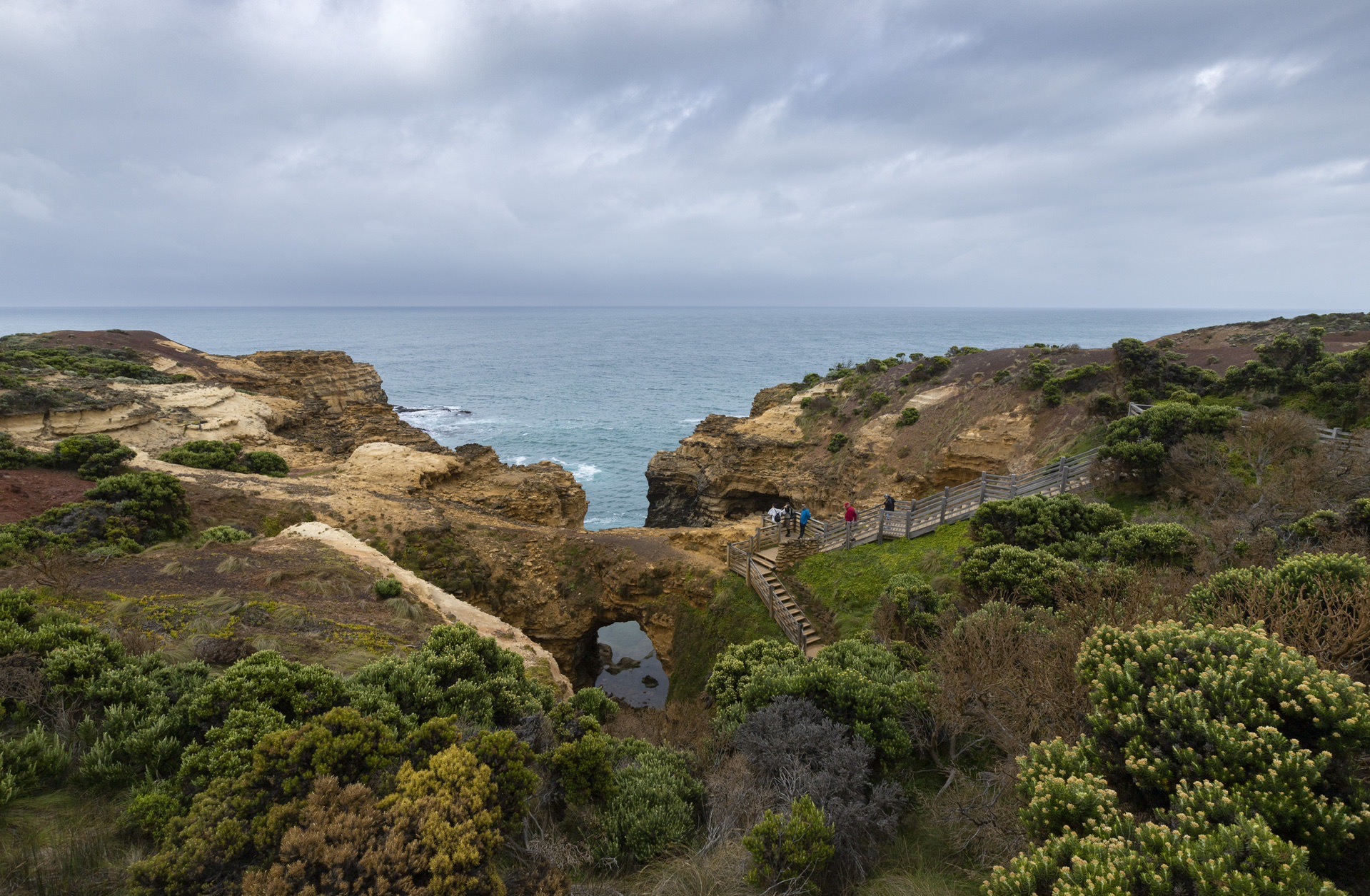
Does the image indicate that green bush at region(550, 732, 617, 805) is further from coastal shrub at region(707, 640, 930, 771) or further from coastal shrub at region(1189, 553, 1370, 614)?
coastal shrub at region(1189, 553, 1370, 614)

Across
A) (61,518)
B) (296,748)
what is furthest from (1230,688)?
(61,518)

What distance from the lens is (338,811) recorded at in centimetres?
589

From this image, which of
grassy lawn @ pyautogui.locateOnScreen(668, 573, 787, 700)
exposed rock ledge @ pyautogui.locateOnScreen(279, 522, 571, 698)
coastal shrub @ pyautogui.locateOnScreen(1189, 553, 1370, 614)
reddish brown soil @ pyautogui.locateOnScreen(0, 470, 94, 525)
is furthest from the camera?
grassy lawn @ pyautogui.locateOnScreen(668, 573, 787, 700)

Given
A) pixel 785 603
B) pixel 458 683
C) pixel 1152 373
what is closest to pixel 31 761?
pixel 458 683

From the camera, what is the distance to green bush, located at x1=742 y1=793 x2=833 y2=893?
6.71 metres

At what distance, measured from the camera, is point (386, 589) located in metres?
15.0

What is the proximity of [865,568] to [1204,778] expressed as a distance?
15694 mm

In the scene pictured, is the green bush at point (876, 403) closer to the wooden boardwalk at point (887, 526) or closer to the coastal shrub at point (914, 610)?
the wooden boardwalk at point (887, 526)

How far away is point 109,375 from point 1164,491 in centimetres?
5908

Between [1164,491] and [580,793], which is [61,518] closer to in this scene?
[580,793]

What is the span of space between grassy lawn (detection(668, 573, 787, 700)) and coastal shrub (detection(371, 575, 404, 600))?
11754 millimetres

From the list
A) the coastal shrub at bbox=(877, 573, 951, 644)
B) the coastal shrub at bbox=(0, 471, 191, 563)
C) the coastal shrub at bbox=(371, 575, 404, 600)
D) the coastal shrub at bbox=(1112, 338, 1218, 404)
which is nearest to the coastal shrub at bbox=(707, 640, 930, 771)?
the coastal shrub at bbox=(877, 573, 951, 644)

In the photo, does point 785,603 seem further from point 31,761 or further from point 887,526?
point 31,761

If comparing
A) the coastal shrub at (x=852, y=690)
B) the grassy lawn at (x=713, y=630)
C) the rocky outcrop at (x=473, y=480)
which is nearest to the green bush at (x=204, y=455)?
the rocky outcrop at (x=473, y=480)
